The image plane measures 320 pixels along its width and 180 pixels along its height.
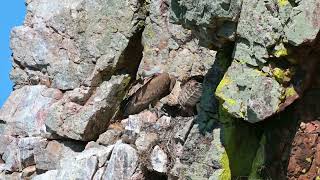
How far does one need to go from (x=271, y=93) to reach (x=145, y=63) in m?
9.07

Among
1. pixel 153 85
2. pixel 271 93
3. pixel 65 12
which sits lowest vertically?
pixel 271 93

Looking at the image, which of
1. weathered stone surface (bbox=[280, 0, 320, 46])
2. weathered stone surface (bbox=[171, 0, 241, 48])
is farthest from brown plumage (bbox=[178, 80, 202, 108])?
weathered stone surface (bbox=[280, 0, 320, 46])

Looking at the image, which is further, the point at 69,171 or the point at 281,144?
the point at 69,171

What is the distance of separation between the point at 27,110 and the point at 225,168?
12.3 m

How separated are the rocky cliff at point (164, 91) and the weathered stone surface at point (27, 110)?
0.18 feet

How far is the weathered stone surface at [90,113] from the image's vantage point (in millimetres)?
22094

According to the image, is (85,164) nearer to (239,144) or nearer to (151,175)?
(151,175)

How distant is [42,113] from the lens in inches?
981

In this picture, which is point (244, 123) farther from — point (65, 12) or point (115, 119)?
point (65, 12)

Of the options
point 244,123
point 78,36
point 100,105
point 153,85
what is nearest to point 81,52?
point 78,36

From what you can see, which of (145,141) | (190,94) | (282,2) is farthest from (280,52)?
(145,141)

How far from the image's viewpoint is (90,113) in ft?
72.3

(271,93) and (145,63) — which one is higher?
(145,63)

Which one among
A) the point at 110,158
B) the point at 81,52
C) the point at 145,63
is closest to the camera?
the point at 110,158
